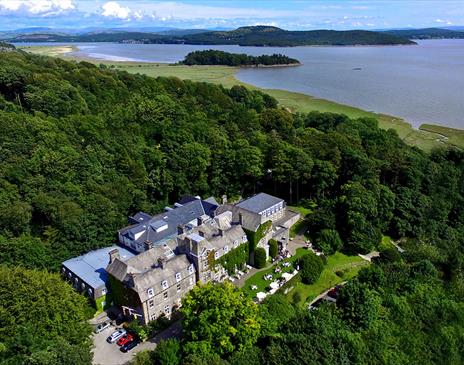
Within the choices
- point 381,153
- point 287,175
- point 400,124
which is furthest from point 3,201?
point 400,124

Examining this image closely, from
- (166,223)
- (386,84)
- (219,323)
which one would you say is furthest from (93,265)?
(386,84)

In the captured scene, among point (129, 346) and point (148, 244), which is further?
point (148, 244)

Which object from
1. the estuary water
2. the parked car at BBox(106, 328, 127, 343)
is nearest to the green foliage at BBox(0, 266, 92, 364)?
the parked car at BBox(106, 328, 127, 343)

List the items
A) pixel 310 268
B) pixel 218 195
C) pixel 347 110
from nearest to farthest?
pixel 310 268
pixel 218 195
pixel 347 110

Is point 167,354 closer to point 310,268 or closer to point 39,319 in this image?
point 39,319

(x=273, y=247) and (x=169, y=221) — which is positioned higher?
(x=169, y=221)

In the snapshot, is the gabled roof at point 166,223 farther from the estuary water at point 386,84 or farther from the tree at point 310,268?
the estuary water at point 386,84

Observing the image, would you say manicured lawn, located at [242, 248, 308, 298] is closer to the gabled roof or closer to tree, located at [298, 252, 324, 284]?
tree, located at [298, 252, 324, 284]
